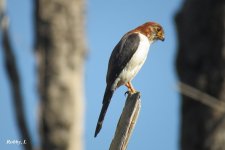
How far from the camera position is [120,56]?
8.85 metres

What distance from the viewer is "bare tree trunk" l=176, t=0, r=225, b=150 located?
112 inches

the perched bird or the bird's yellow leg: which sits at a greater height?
the perched bird

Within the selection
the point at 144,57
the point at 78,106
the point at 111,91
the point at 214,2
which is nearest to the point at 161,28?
the point at 144,57

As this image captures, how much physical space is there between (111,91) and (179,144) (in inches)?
224

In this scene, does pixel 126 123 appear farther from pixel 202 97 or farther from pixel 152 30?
pixel 152 30

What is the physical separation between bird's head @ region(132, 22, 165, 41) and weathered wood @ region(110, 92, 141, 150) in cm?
392

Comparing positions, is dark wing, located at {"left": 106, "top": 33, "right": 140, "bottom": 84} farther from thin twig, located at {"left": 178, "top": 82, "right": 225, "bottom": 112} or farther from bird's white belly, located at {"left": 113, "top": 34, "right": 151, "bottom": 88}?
thin twig, located at {"left": 178, "top": 82, "right": 225, "bottom": 112}

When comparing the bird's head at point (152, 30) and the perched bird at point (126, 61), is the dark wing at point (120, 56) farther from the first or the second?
the bird's head at point (152, 30)


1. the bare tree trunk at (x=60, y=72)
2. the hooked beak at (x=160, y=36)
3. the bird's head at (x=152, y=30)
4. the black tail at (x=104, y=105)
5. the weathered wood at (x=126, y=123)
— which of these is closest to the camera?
the bare tree trunk at (x=60, y=72)

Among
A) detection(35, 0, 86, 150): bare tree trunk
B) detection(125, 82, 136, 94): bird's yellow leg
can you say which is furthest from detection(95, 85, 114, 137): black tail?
detection(35, 0, 86, 150): bare tree trunk

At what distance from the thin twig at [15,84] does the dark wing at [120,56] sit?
20.9ft

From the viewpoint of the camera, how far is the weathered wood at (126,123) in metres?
4.79

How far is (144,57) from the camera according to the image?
8.98 meters

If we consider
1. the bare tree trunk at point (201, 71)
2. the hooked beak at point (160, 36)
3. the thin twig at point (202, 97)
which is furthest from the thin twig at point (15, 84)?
the hooked beak at point (160, 36)
